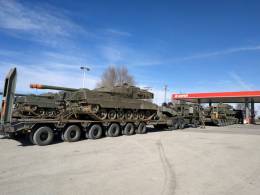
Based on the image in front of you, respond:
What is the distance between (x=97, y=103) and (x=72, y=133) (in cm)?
262

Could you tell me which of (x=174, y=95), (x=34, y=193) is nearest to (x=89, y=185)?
(x=34, y=193)

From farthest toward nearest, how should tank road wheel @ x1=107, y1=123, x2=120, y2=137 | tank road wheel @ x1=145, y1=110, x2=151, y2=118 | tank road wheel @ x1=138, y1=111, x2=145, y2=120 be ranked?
tank road wheel @ x1=145, y1=110, x2=151, y2=118 < tank road wheel @ x1=138, y1=111, x2=145, y2=120 < tank road wheel @ x1=107, y1=123, x2=120, y2=137

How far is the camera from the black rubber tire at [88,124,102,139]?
14.0 metres

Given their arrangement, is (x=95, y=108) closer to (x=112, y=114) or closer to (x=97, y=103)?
(x=97, y=103)

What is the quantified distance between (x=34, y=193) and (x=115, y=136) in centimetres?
1070

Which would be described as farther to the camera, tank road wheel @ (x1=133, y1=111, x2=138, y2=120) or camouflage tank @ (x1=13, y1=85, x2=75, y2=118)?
tank road wheel @ (x1=133, y1=111, x2=138, y2=120)

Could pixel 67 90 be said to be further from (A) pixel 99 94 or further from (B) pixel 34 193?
(B) pixel 34 193

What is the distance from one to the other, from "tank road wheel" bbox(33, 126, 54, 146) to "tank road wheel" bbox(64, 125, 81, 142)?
37.2 inches

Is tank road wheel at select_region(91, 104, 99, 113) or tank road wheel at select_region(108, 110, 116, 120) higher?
tank road wheel at select_region(91, 104, 99, 113)

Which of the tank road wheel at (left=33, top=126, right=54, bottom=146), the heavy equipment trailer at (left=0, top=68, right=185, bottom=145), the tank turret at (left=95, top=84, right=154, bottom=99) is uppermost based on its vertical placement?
the tank turret at (left=95, top=84, right=154, bottom=99)

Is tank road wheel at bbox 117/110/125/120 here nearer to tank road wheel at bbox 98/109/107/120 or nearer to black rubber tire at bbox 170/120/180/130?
tank road wheel at bbox 98/109/107/120

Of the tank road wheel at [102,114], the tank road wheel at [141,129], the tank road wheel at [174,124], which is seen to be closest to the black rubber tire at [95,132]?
the tank road wheel at [102,114]

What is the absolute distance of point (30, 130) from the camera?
37.9ft

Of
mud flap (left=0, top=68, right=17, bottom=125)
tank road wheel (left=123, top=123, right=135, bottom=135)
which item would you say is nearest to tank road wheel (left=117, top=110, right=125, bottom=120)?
tank road wheel (left=123, top=123, right=135, bottom=135)
